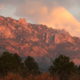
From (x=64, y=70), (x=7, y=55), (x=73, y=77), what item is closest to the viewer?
(x=73, y=77)

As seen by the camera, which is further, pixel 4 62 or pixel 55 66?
pixel 4 62

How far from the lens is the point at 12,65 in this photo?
137 ft

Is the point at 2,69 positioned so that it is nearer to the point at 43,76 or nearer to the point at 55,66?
the point at 55,66

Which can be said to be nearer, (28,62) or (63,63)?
(63,63)

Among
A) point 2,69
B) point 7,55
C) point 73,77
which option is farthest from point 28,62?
point 73,77

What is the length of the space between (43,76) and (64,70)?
13.7 m

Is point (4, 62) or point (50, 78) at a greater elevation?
point (4, 62)

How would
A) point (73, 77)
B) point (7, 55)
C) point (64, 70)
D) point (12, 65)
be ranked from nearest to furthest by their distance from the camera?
point (73, 77) → point (64, 70) → point (12, 65) → point (7, 55)

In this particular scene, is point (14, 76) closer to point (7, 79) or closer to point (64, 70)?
point (7, 79)

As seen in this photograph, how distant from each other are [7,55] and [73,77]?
70.4 ft

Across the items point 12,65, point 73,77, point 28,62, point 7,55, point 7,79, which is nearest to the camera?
point 7,79

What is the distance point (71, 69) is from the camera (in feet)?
124

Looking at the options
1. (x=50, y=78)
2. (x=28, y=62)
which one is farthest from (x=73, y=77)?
(x=28, y=62)

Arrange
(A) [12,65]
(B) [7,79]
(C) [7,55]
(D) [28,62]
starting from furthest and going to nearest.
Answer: (D) [28,62] < (C) [7,55] < (A) [12,65] < (B) [7,79]
